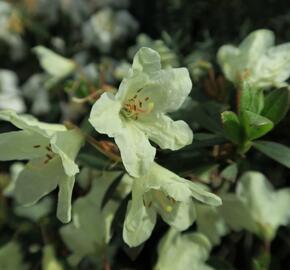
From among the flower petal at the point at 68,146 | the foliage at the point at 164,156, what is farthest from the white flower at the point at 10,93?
the flower petal at the point at 68,146

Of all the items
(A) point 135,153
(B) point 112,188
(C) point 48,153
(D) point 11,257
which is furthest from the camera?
(D) point 11,257

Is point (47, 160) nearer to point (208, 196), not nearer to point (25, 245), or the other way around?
point (208, 196)

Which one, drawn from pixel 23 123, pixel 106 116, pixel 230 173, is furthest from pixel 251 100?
pixel 23 123

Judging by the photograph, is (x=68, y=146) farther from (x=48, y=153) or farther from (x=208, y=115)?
(x=208, y=115)

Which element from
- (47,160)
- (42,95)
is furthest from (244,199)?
(42,95)

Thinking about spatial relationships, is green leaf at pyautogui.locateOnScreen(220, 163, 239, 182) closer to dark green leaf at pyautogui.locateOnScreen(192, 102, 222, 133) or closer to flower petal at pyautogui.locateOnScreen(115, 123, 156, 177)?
dark green leaf at pyautogui.locateOnScreen(192, 102, 222, 133)

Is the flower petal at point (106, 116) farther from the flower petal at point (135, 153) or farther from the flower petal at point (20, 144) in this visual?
the flower petal at point (20, 144)

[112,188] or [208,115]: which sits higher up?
[208,115]
